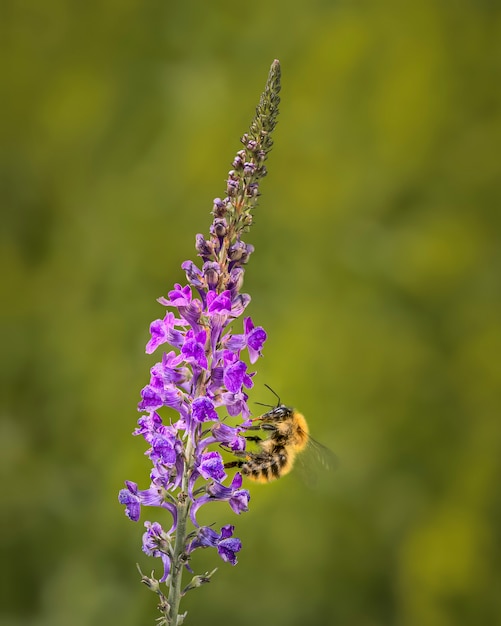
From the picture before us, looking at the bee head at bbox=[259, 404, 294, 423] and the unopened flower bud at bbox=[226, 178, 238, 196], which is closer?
the unopened flower bud at bbox=[226, 178, 238, 196]

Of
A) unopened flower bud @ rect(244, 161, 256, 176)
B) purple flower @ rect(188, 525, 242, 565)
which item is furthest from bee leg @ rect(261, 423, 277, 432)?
unopened flower bud @ rect(244, 161, 256, 176)

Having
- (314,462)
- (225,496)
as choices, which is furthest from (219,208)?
(314,462)

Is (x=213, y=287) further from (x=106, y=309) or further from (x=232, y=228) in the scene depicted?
(x=106, y=309)

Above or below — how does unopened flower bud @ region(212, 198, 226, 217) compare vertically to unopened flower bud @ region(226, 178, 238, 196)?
below

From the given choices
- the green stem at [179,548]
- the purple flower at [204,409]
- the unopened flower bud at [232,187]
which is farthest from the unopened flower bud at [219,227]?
the green stem at [179,548]

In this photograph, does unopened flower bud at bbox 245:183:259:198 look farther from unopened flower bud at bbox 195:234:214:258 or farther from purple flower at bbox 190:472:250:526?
purple flower at bbox 190:472:250:526
